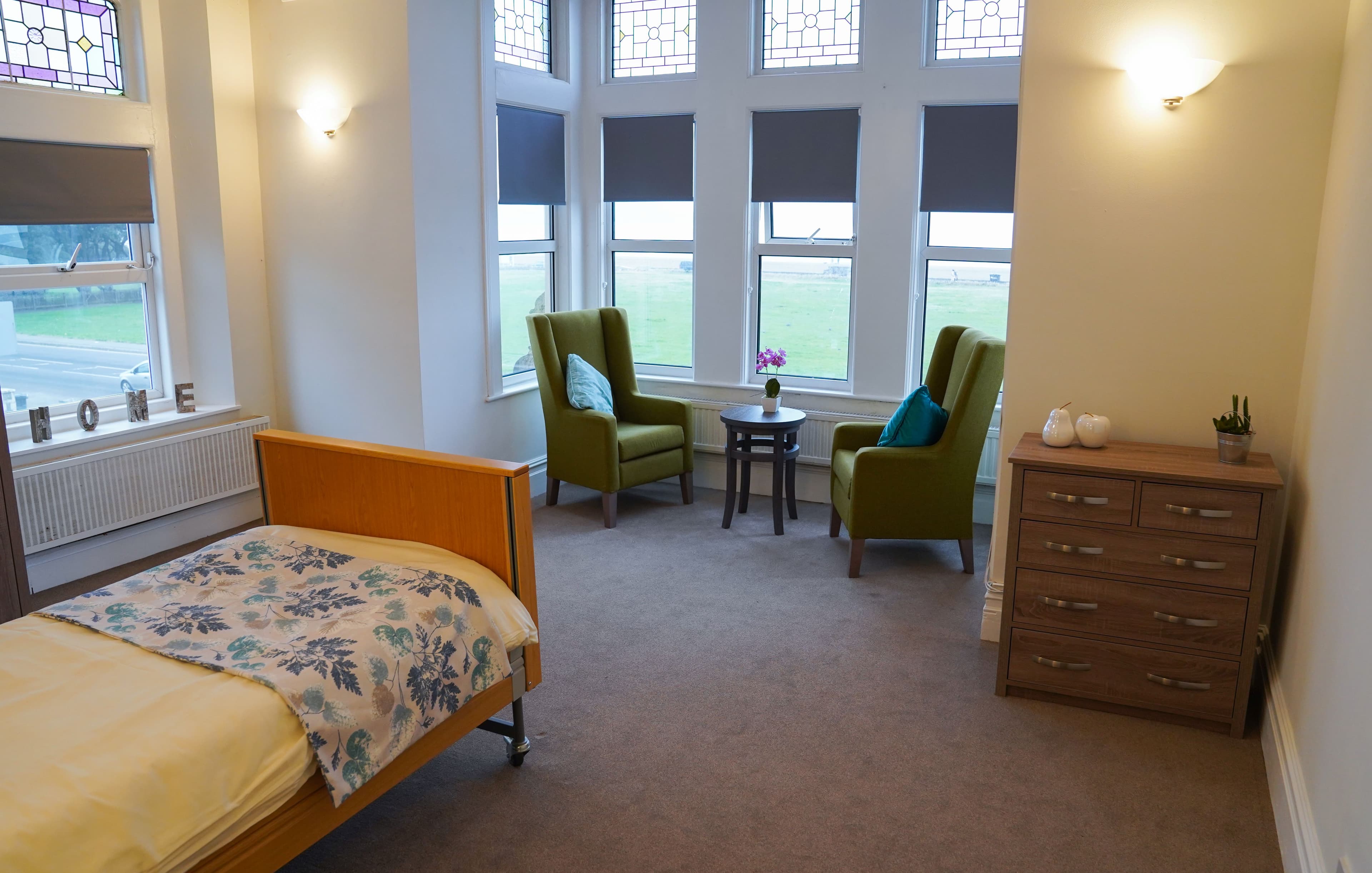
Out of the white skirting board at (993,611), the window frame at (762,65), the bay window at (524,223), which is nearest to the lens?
the white skirting board at (993,611)

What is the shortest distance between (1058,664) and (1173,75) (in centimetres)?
197

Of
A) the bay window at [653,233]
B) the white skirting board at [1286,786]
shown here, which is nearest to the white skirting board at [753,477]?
the bay window at [653,233]

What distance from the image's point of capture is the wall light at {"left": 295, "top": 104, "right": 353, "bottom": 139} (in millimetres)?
4754

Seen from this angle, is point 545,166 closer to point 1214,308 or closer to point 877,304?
point 877,304

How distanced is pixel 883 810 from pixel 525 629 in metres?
1.12

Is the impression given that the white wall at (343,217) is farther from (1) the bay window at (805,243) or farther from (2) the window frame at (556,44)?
(1) the bay window at (805,243)

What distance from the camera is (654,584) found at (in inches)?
171

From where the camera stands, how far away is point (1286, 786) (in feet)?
8.46

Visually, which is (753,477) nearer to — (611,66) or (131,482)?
(611,66)

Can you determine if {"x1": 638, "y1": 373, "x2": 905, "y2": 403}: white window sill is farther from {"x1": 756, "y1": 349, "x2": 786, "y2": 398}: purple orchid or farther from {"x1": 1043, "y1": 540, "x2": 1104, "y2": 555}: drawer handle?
{"x1": 1043, "y1": 540, "x2": 1104, "y2": 555}: drawer handle

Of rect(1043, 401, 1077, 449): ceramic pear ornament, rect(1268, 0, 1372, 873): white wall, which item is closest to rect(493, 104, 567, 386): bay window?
rect(1043, 401, 1077, 449): ceramic pear ornament

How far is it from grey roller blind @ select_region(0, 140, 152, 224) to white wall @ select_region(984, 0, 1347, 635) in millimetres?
3963

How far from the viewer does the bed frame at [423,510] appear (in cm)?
265

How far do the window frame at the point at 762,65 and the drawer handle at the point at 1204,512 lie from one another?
3.20 m
